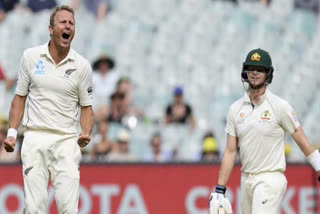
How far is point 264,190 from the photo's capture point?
807 centimetres

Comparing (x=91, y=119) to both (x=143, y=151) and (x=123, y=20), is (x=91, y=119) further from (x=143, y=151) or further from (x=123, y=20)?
(x=123, y=20)

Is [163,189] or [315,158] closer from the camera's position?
[315,158]

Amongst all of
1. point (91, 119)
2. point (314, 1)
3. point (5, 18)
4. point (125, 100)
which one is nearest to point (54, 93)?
point (91, 119)

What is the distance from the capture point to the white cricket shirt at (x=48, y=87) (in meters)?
7.64

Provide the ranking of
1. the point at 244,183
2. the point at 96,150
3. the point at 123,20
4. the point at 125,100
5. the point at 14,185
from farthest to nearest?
the point at 123,20, the point at 125,100, the point at 96,150, the point at 14,185, the point at 244,183

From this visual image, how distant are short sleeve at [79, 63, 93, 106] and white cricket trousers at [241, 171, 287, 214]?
1.66 meters

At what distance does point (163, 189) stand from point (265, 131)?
12.1 ft

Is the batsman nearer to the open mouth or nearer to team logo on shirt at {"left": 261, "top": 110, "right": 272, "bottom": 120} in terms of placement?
team logo on shirt at {"left": 261, "top": 110, "right": 272, "bottom": 120}

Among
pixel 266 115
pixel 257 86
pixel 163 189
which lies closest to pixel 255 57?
pixel 257 86

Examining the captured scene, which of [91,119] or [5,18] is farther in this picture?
[5,18]

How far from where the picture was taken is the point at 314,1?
1577 centimetres

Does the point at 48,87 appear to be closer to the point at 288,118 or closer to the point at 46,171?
the point at 46,171

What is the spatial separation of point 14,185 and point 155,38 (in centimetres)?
495

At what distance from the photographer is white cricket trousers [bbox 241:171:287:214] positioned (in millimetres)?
8055
